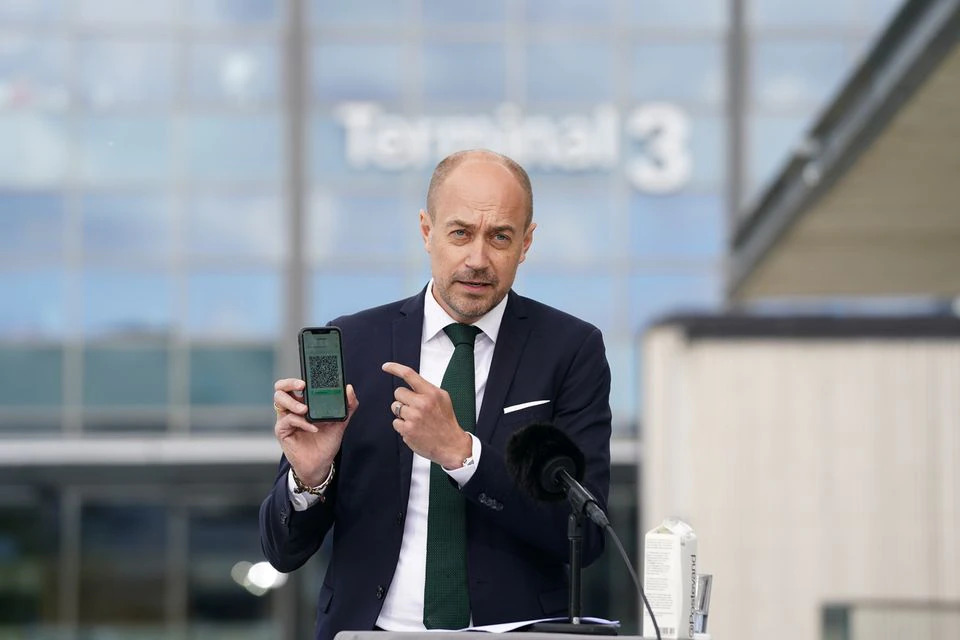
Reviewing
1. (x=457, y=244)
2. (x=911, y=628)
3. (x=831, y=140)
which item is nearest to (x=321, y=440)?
(x=457, y=244)

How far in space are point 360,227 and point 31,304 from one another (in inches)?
176

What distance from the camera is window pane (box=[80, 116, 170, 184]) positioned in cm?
2198

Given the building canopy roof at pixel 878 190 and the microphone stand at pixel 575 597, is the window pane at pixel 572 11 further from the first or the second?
the microphone stand at pixel 575 597

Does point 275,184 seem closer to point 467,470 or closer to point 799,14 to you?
point 799,14

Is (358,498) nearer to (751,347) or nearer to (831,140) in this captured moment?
(831,140)

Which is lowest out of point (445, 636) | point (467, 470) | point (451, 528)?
point (445, 636)

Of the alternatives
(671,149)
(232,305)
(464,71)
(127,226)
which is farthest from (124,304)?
(671,149)

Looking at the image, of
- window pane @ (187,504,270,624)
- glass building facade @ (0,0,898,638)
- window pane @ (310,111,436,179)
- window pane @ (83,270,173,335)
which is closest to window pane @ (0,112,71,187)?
A: glass building facade @ (0,0,898,638)

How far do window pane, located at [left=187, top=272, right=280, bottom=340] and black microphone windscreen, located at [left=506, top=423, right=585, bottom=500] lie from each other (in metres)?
19.5

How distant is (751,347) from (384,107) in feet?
32.8

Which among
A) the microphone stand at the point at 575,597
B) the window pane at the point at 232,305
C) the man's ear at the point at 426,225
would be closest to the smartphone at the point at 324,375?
the man's ear at the point at 426,225

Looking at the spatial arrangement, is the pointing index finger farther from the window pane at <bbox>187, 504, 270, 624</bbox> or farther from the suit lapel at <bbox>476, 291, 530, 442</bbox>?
the window pane at <bbox>187, 504, 270, 624</bbox>

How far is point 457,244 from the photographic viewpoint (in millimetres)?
3062

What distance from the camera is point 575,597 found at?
2797 millimetres
